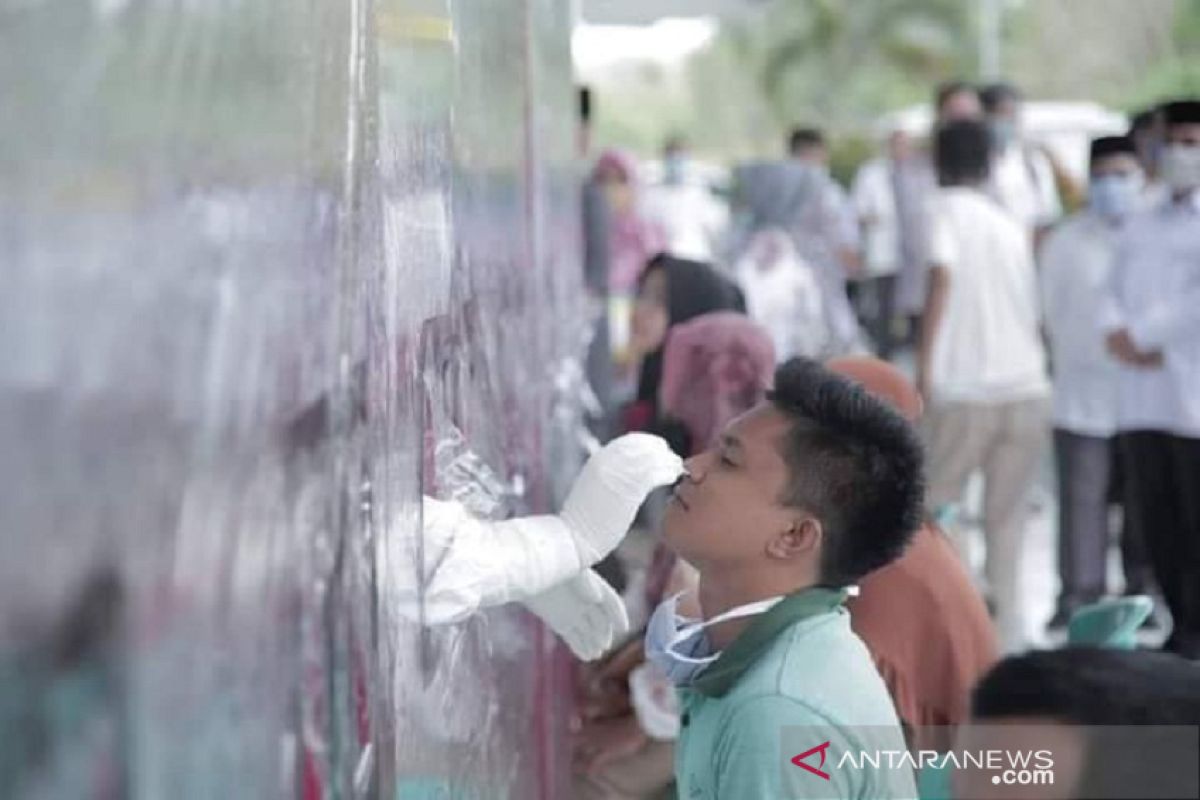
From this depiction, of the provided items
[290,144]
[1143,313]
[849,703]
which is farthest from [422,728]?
[1143,313]

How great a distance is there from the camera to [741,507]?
6.36 ft

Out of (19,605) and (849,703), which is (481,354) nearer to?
(849,703)

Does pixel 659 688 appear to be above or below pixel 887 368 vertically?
below

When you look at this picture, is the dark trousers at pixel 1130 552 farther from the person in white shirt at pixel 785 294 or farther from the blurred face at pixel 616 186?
the blurred face at pixel 616 186

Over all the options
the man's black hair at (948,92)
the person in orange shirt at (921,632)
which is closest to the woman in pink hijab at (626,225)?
the man's black hair at (948,92)

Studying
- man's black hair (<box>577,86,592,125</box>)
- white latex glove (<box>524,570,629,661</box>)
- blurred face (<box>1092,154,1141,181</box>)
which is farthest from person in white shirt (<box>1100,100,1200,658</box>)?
white latex glove (<box>524,570,629,661</box>)

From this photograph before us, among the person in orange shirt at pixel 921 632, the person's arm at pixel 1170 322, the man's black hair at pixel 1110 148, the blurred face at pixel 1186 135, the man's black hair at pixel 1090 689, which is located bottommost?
the person in orange shirt at pixel 921 632

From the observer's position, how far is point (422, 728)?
5.65 ft

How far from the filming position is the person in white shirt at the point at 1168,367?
5500mm

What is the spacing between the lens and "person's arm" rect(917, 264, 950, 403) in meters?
6.18

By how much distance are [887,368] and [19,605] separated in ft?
7.18

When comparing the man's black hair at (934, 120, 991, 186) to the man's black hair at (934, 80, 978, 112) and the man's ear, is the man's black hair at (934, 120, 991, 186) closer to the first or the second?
the man's black hair at (934, 80, 978, 112)

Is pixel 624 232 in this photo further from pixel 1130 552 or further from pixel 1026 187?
pixel 1130 552

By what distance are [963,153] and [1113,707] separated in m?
4.94
